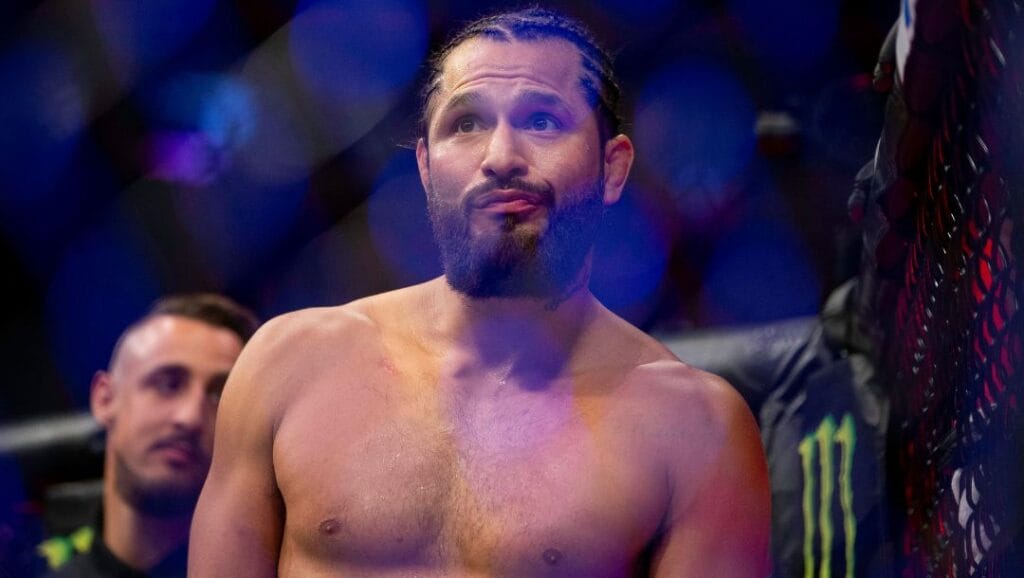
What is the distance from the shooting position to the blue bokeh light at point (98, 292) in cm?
410

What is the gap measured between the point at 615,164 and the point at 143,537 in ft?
5.55

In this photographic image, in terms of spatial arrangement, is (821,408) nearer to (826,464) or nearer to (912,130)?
(826,464)

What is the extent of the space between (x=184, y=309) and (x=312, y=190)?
0.63 m

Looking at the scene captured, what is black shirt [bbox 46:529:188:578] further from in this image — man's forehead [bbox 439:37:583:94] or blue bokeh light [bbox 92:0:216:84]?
man's forehead [bbox 439:37:583:94]

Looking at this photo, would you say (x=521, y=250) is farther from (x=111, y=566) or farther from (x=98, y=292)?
(x=98, y=292)

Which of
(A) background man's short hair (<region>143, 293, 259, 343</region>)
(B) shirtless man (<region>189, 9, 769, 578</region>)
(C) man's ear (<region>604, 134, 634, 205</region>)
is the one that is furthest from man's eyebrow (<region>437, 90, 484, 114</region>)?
(A) background man's short hair (<region>143, 293, 259, 343</region>)

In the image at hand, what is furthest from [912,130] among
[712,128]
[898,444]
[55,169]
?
[55,169]

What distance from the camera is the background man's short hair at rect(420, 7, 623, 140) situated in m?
2.37

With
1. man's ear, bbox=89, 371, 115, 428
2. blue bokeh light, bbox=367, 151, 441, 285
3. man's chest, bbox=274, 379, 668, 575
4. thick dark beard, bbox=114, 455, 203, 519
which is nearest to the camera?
man's chest, bbox=274, 379, 668, 575

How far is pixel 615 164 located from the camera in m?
2.40

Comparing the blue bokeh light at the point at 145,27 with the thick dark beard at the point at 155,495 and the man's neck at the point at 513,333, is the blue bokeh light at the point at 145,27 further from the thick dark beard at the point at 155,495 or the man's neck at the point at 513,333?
the man's neck at the point at 513,333

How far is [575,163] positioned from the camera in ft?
7.45

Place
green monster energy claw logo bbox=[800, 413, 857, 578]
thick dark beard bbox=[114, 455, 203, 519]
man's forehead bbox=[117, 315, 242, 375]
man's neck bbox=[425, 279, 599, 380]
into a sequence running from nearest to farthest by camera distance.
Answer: man's neck bbox=[425, 279, 599, 380], green monster energy claw logo bbox=[800, 413, 857, 578], thick dark beard bbox=[114, 455, 203, 519], man's forehead bbox=[117, 315, 242, 375]

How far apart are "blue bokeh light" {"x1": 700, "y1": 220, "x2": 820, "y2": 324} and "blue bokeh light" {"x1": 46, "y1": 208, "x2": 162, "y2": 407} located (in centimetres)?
172
